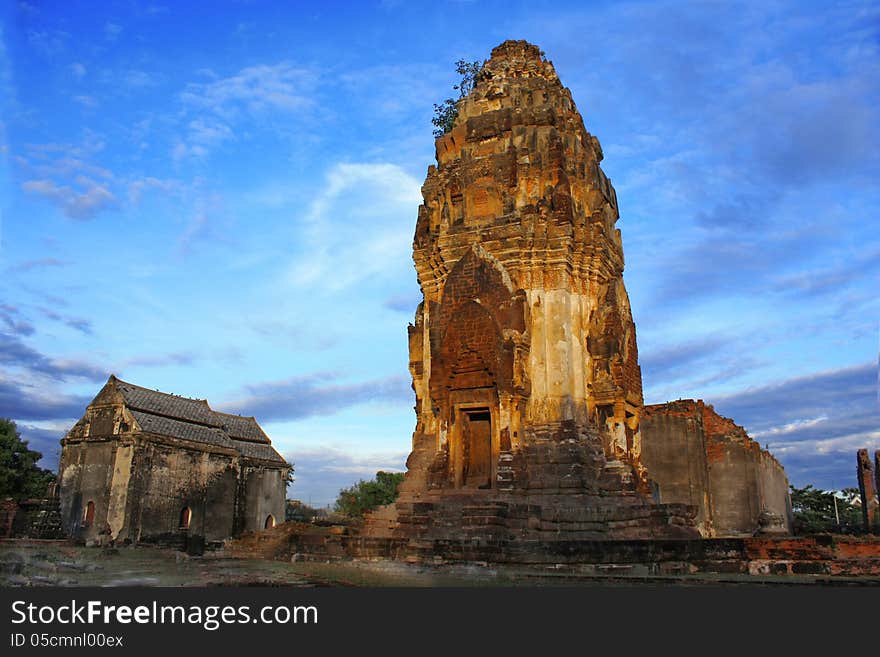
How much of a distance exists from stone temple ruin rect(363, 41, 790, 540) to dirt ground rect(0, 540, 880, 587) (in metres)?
2.05

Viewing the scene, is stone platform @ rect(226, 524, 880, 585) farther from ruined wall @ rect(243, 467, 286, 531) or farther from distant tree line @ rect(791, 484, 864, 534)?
distant tree line @ rect(791, 484, 864, 534)

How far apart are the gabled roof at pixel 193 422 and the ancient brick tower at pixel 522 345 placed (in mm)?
16982

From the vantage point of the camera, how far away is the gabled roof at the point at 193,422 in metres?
30.0

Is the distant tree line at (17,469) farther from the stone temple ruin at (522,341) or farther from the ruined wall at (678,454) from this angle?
the ruined wall at (678,454)

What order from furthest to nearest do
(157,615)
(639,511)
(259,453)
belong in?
1. (259,453)
2. (639,511)
3. (157,615)

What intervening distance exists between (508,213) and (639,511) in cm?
729

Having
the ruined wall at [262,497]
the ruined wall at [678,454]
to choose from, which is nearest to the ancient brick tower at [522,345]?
the ruined wall at [678,454]

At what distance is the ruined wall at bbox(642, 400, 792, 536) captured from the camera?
87.6 feet

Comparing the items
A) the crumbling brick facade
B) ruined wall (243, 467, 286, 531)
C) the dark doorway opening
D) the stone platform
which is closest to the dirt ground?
the stone platform

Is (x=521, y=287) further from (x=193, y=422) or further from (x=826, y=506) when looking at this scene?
(x=826, y=506)

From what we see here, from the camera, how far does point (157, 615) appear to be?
20.0 ft

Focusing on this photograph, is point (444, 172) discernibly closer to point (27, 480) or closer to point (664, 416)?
point (664, 416)

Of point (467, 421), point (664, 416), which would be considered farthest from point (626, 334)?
point (664, 416)

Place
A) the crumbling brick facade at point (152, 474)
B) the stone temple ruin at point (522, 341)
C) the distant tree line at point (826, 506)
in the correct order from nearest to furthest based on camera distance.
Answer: the stone temple ruin at point (522, 341) < the crumbling brick facade at point (152, 474) < the distant tree line at point (826, 506)
